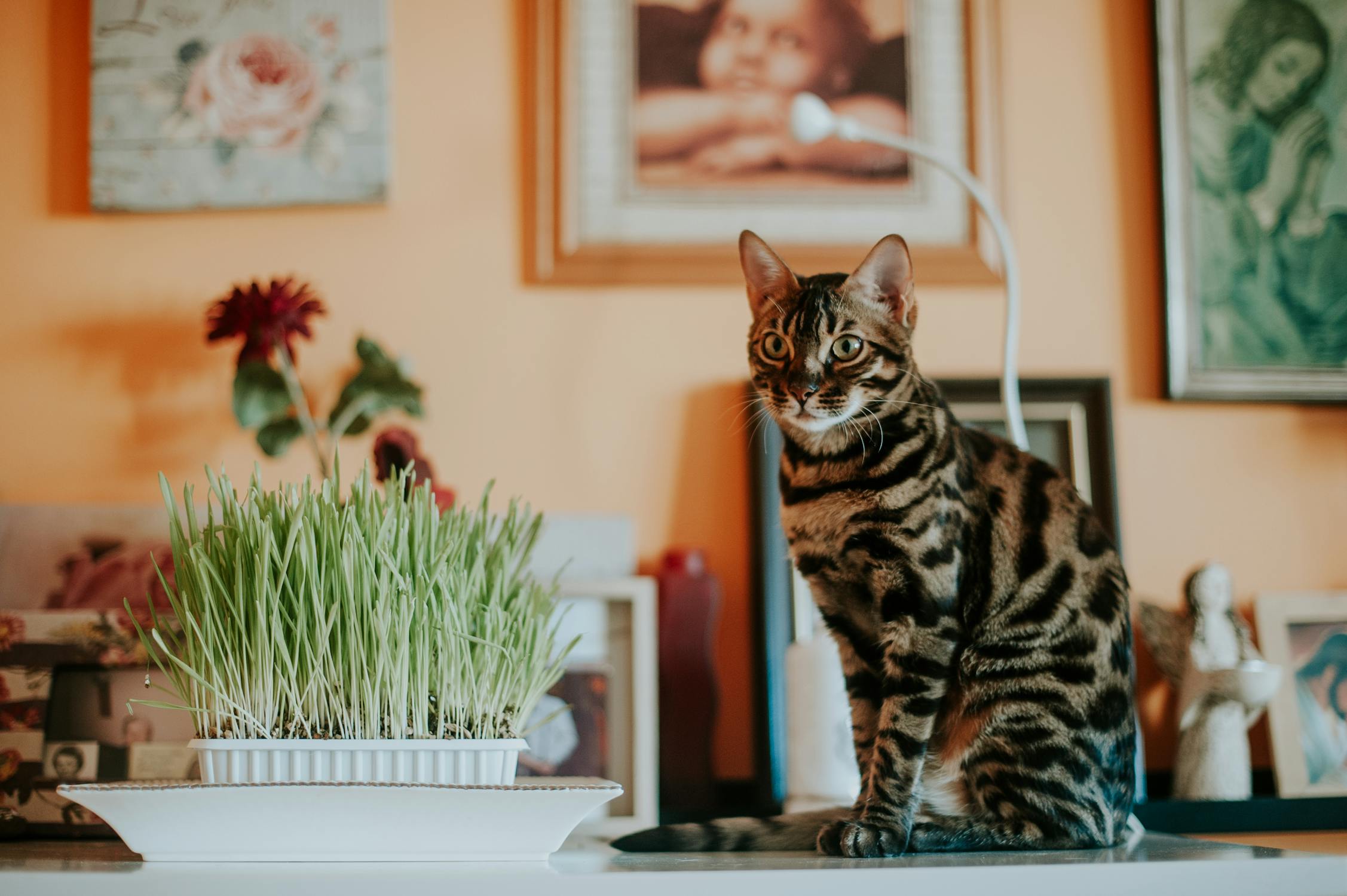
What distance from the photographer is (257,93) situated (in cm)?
138

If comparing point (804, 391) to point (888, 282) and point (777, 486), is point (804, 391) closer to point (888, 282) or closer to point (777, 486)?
point (888, 282)

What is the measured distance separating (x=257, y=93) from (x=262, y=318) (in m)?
0.37

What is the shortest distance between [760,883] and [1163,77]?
1264 mm

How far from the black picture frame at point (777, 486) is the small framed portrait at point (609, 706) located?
14cm

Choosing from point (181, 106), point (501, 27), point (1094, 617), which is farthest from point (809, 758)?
point (181, 106)

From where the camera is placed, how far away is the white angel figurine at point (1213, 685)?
3.92ft

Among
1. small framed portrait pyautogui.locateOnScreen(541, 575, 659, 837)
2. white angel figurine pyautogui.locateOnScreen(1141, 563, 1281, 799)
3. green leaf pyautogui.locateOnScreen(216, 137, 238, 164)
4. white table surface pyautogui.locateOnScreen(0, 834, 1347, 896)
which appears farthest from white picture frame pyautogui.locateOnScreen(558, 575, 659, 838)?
green leaf pyautogui.locateOnScreen(216, 137, 238, 164)

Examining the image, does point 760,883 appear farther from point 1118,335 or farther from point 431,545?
point 1118,335

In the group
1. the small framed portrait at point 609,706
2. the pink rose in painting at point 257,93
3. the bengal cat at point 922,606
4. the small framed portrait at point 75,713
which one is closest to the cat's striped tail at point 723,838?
the bengal cat at point 922,606

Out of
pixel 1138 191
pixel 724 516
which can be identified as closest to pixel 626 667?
pixel 724 516

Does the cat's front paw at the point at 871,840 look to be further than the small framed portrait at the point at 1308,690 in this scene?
No

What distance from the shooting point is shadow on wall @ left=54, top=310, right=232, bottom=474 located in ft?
4.38

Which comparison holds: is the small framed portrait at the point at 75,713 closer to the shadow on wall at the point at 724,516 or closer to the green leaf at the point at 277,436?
the green leaf at the point at 277,436

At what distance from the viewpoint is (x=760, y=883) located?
2.19ft
